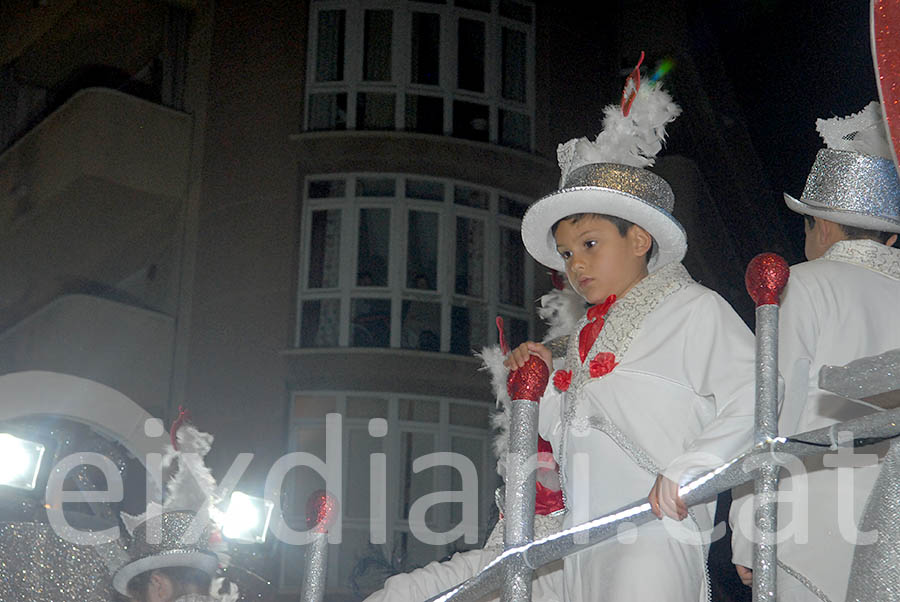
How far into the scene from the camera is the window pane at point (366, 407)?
12430 mm

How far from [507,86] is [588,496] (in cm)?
1123

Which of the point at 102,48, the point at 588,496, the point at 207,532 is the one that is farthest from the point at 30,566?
the point at 102,48

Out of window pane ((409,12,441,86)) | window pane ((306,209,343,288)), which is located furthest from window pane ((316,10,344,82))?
window pane ((306,209,343,288))

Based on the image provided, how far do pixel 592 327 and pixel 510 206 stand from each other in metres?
10.4

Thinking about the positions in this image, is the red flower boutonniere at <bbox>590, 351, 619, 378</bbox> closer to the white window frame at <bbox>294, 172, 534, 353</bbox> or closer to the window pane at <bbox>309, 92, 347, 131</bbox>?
the white window frame at <bbox>294, 172, 534, 353</bbox>

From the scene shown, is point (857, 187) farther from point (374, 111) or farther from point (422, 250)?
point (374, 111)

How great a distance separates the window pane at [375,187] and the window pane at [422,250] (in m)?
0.36

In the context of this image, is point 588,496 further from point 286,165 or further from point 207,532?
point 286,165

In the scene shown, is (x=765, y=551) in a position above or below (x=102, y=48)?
below

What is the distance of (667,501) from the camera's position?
230 centimetres

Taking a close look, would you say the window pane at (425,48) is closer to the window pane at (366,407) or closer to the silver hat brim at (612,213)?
the window pane at (366,407)

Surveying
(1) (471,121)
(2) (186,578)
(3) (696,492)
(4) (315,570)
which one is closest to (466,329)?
(1) (471,121)

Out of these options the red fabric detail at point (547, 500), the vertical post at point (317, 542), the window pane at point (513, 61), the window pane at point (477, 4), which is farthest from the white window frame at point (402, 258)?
the vertical post at point (317, 542)

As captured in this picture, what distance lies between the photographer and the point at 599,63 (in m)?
14.1
